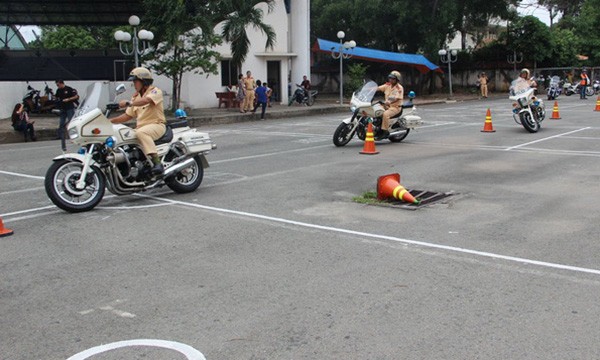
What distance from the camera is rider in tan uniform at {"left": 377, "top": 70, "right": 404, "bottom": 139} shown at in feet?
51.6

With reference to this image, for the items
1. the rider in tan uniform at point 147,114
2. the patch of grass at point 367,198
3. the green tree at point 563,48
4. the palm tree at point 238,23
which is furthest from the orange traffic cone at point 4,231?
the green tree at point 563,48

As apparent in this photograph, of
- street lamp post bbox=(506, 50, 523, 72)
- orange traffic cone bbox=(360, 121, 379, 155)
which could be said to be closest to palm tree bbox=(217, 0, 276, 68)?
orange traffic cone bbox=(360, 121, 379, 155)

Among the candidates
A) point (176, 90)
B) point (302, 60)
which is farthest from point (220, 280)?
point (302, 60)

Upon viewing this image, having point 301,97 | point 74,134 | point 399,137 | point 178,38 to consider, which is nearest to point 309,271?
point 74,134

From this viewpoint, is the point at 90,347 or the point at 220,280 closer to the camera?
the point at 90,347

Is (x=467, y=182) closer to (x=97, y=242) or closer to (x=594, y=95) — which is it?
(x=97, y=242)

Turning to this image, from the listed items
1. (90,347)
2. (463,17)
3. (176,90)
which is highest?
(463,17)

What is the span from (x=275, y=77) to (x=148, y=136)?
91.5 ft

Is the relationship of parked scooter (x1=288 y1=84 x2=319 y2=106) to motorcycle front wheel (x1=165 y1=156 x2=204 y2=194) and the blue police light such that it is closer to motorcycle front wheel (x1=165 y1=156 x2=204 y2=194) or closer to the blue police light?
motorcycle front wheel (x1=165 y1=156 x2=204 y2=194)

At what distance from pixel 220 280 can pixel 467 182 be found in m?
5.97

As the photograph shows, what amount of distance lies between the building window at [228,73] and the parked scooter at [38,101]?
943 cm

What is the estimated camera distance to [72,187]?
27.8 ft

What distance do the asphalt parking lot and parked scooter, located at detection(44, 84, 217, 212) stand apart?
0.28 m

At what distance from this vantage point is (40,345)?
4.35m
